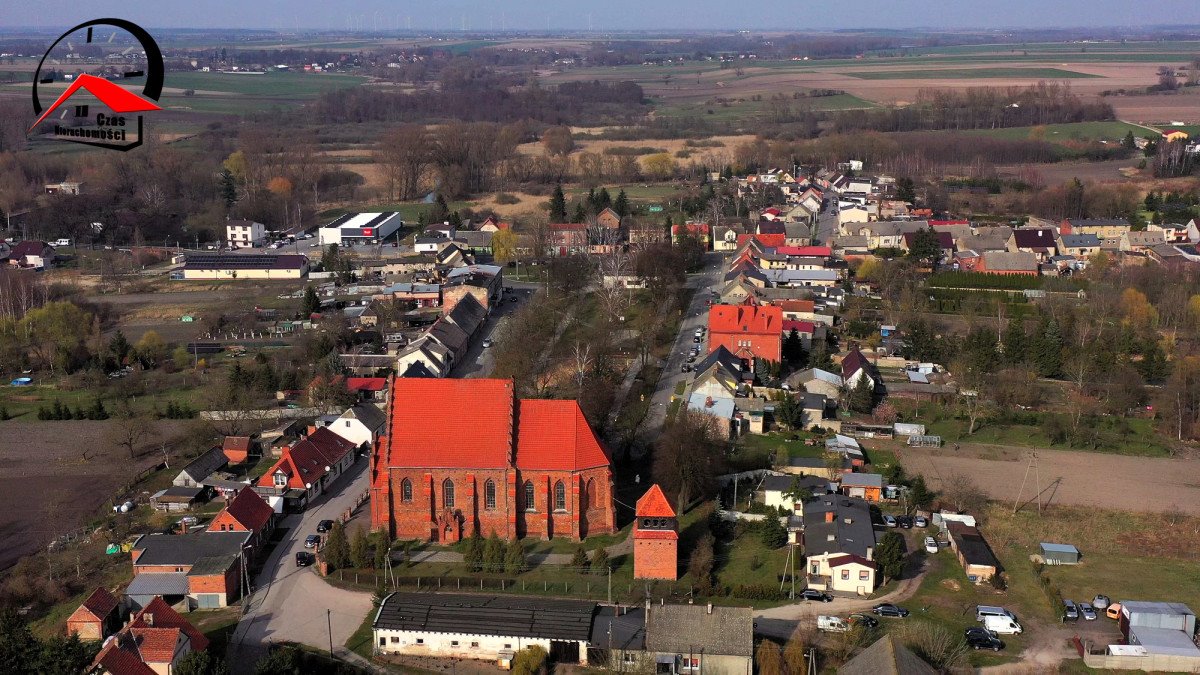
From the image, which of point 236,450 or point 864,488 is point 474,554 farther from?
point 864,488

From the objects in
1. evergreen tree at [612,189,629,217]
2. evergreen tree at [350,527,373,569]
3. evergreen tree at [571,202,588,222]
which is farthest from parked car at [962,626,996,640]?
evergreen tree at [612,189,629,217]

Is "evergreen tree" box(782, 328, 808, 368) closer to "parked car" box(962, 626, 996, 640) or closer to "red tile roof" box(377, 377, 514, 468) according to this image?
"red tile roof" box(377, 377, 514, 468)

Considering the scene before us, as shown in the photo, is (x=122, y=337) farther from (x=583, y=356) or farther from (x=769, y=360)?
(x=769, y=360)

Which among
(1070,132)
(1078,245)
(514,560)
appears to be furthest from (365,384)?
(1070,132)

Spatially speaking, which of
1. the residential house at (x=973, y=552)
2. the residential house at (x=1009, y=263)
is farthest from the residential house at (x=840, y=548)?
the residential house at (x=1009, y=263)

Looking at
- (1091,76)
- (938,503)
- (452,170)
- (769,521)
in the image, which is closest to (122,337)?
(769,521)

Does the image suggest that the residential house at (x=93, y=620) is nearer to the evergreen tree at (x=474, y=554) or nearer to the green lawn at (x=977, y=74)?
the evergreen tree at (x=474, y=554)
